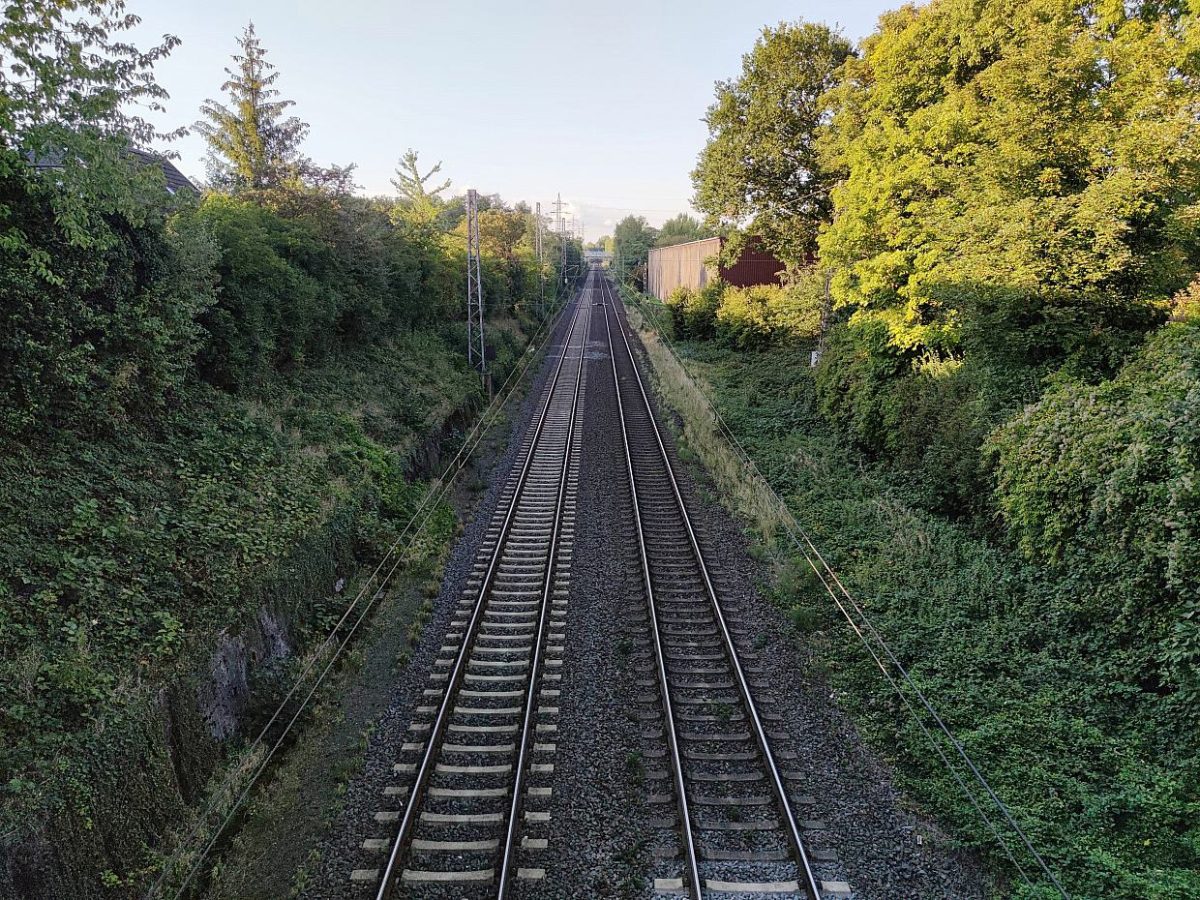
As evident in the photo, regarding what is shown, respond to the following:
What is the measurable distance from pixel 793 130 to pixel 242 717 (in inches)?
977

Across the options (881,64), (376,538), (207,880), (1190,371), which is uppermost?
(881,64)

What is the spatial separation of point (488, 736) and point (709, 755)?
8.67ft

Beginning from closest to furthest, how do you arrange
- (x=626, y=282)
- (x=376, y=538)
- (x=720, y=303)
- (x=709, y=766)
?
(x=709, y=766), (x=376, y=538), (x=720, y=303), (x=626, y=282)

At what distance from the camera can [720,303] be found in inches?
A: 1296

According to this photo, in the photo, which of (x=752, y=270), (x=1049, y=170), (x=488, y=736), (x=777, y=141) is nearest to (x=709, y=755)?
(x=488, y=736)

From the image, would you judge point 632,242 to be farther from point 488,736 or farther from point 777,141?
point 488,736

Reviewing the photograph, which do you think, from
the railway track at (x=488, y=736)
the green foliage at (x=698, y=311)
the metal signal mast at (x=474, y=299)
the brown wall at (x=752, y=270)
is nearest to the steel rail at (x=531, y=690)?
the railway track at (x=488, y=736)

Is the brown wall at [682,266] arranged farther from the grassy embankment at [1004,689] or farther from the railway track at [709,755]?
the railway track at [709,755]

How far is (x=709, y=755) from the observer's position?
718cm

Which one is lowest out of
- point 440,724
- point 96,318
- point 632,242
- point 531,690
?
point 440,724

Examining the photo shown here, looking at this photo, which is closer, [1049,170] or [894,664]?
[894,664]

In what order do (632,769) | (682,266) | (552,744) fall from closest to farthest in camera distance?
(632,769) → (552,744) → (682,266)

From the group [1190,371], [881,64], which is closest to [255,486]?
[1190,371]

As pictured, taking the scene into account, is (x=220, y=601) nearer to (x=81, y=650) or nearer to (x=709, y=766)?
(x=81, y=650)
